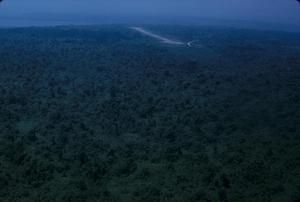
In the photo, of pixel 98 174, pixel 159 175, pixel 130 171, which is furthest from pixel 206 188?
pixel 98 174

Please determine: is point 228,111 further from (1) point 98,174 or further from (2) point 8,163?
(2) point 8,163

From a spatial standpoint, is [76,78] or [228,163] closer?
[228,163]

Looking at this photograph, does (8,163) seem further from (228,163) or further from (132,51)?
(132,51)

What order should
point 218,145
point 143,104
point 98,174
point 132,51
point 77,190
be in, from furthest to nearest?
point 132,51, point 143,104, point 218,145, point 98,174, point 77,190

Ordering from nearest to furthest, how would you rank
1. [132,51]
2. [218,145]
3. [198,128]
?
[218,145]
[198,128]
[132,51]

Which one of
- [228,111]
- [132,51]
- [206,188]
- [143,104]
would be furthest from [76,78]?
[206,188]

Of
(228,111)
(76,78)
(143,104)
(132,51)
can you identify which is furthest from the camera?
(132,51)
